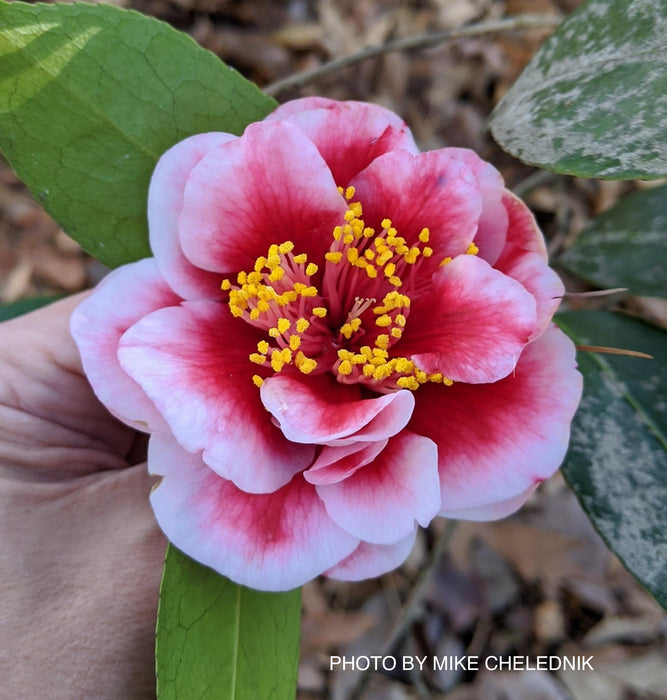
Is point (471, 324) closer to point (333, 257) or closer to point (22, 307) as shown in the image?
point (333, 257)

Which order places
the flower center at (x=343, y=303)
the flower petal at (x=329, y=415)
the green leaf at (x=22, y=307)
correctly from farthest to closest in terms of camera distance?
the green leaf at (x=22, y=307)
the flower center at (x=343, y=303)
the flower petal at (x=329, y=415)

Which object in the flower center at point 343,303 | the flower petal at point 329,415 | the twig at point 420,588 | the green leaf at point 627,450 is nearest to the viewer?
the flower petal at point 329,415

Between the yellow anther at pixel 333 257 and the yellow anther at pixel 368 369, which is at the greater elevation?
the yellow anther at pixel 333 257

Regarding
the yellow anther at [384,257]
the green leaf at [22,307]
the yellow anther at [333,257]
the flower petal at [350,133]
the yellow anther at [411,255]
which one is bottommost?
the green leaf at [22,307]

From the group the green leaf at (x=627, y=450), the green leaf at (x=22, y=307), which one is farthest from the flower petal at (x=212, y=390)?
the green leaf at (x=22, y=307)

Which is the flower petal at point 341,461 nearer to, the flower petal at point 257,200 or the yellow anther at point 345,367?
the yellow anther at point 345,367

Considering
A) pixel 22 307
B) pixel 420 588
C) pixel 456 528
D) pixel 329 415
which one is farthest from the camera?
pixel 456 528

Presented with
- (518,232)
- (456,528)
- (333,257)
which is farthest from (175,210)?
(456,528)
